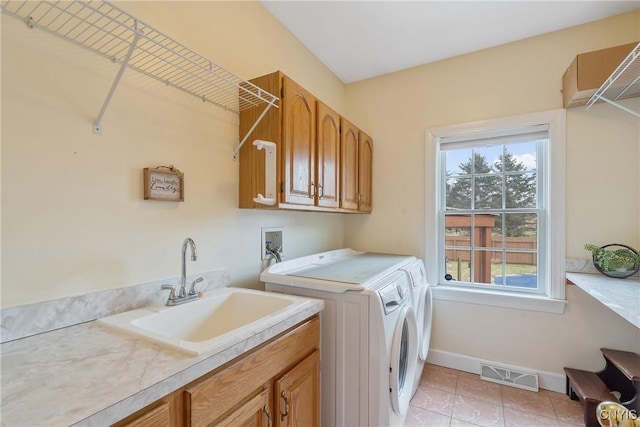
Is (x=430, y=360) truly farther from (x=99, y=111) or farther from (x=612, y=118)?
(x=99, y=111)

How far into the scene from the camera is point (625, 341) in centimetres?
184

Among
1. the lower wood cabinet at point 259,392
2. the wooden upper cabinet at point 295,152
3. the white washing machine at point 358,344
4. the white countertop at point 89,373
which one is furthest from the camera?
the wooden upper cabinet at point 295,152

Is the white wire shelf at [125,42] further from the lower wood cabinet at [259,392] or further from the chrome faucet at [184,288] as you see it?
the lower wood cabinet at [259,392]

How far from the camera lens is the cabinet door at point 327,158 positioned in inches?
72.2

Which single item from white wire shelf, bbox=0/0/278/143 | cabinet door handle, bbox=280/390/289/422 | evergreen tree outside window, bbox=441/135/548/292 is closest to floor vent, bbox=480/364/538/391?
evergreen tree outside window, bbox=441/135/548/292

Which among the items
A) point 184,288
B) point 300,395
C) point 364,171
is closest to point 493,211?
point 364,171

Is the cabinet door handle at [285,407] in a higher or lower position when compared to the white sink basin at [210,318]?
lower

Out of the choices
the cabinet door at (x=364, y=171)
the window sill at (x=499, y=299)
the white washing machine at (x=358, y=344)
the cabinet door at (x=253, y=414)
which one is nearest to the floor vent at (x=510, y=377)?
the window sill at (x=499, y=299)

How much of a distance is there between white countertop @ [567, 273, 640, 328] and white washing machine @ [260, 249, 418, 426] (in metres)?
0.89

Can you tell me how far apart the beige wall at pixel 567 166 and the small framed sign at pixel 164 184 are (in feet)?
6.02

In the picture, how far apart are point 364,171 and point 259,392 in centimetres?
194

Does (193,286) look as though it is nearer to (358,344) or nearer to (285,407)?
(285,407)

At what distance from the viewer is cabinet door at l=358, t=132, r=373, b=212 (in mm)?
2426

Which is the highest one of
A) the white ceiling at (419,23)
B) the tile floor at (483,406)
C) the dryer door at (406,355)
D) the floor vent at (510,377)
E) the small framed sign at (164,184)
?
the white ceiling at (419,23)
